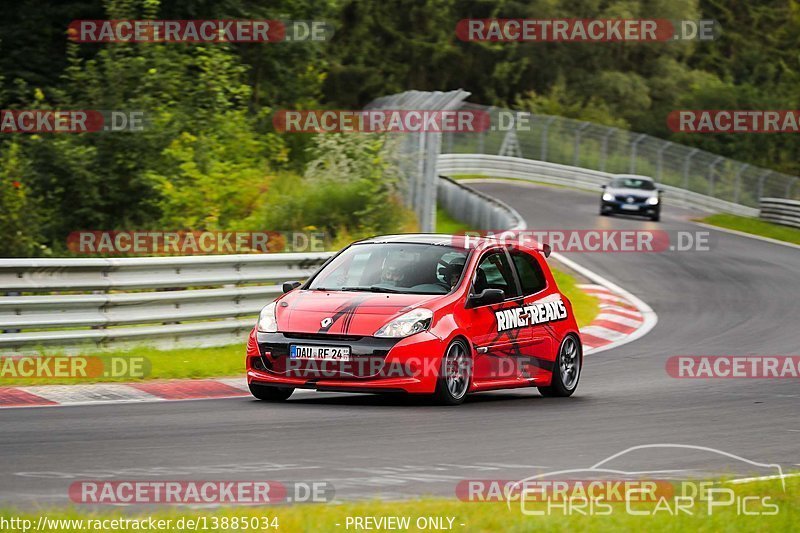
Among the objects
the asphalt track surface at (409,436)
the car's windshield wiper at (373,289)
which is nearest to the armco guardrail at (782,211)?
the asphalt track surface at (409,436)

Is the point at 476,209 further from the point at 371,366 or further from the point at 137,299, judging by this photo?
the point at 371,366

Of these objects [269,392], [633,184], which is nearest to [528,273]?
[269,392]

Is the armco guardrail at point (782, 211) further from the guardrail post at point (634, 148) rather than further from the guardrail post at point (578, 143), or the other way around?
the guardrail post at point (578, 143)

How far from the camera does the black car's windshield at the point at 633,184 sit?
40.9 metres

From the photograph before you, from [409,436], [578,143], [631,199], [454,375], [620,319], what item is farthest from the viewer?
[578,143]

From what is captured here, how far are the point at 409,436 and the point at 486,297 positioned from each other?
8.94 ft

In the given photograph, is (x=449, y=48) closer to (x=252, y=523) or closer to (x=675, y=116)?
(x=675, y=116)

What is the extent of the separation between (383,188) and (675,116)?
53.5m

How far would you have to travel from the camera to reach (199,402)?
11602mm

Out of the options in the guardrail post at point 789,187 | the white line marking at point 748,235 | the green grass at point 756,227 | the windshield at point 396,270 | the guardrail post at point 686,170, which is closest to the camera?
the windshield at point 396,270

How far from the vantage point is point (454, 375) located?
1177 cm

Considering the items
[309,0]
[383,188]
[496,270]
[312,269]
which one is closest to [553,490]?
[496,270]

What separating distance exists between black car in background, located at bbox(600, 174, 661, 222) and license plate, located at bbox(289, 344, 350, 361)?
29.8m

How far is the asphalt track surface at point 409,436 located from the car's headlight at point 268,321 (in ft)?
2.05
